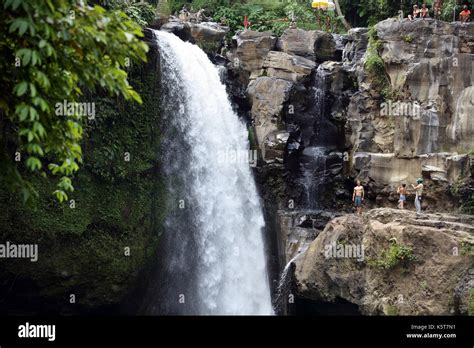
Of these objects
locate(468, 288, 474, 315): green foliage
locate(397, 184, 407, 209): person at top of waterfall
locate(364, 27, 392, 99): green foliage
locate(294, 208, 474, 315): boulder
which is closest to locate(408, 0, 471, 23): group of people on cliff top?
locate(364, 27, 392, 99): green foliage

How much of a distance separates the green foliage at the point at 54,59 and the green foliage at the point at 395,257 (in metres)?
9.93

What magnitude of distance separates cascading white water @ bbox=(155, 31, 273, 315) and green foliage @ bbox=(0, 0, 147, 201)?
39.4 ft

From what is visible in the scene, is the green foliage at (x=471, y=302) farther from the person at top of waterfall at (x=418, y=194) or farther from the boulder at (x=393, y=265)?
the person at top of waterfall at (x=418, y=194)

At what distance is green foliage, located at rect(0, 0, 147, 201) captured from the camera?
7422 millimetres

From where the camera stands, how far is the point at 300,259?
1861cm

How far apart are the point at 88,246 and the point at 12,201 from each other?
2.65 meters

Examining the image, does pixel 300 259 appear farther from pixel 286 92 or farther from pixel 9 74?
pixel 9 74

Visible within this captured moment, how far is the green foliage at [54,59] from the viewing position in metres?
7.42

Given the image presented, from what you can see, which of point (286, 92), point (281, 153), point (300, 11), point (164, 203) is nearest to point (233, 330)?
point (164, 203)

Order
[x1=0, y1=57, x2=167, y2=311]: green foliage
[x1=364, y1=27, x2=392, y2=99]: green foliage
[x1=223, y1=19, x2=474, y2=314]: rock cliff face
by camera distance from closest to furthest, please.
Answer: [x1=0, y1=57, x2=167, y2=311]: green foliage
[x1=223, y1=19, x2=474, y2=314]: rock cliff face
[x1=364, y1=27, x2=392, y2=99]: green foliage

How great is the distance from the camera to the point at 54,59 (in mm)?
7918

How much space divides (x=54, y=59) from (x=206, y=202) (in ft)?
44.3

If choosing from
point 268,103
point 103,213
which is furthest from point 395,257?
point 268,103

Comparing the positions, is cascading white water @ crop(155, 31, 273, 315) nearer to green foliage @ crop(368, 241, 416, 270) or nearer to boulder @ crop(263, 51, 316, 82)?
boulder @ crop(263, 51, 316, 82)
